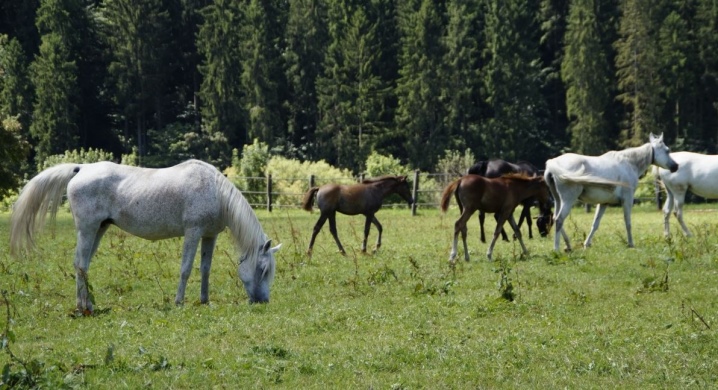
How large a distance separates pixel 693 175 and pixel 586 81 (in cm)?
3766

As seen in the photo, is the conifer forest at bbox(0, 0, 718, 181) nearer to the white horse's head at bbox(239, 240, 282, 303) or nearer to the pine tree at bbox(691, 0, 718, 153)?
the pine tree at bbox(691, 0, 718, 153)

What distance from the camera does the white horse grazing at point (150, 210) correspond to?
11492 millimetres

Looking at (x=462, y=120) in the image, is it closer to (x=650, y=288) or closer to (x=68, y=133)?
(x=68, y=133)

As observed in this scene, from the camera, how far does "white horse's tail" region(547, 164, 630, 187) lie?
664 inches

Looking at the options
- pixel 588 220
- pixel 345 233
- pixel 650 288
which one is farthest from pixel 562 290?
pixel 588 220

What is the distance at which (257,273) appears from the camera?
1173 cm

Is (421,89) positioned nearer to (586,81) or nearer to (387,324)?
(586,81)

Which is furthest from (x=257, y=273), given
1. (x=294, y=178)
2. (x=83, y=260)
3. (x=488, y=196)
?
(x=294, y=178)

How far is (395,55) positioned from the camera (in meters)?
63.3

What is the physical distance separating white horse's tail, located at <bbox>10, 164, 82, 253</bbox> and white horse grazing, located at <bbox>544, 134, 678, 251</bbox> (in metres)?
8.52

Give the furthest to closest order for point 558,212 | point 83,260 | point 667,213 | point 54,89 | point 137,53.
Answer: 1. point 137,53
2. point 54,89
3. point 667,213
4. point 558,212
5. point 83,260

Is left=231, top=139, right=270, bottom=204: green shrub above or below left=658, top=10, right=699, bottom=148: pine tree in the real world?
below

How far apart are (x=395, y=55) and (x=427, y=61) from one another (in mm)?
4735

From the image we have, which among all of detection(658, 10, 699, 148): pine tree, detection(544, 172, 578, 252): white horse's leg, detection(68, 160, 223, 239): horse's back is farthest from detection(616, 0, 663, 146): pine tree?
detection(68, 160, 223, 239): horse's back
